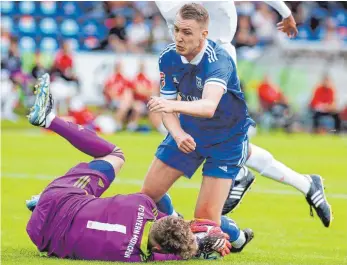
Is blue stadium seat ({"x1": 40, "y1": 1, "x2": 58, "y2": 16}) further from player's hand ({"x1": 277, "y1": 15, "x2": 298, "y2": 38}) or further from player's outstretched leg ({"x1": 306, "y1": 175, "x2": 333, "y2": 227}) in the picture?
player's outstretched leg ({"x1": 306, "y1": 175, "x2": 333, "y2": 227})

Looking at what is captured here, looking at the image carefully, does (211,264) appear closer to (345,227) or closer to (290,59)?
(345,227)

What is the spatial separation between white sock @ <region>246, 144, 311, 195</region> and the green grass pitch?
1.79ft

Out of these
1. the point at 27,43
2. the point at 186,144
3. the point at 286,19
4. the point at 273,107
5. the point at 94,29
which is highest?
the point at 286,19

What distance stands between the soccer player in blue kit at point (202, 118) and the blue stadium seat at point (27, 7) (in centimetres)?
1977

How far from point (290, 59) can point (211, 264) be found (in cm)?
2022

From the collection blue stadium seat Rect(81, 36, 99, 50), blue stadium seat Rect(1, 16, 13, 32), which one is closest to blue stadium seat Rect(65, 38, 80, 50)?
blue stadium seat Rect(81, 36, 99, 50)

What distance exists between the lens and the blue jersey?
7141 mm

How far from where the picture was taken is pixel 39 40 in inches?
1041

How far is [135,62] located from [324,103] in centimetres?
549

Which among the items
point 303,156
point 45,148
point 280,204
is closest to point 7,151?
point 45,148

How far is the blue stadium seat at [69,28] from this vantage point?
2641 cm

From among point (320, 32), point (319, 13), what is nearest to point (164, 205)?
point (320, 32)

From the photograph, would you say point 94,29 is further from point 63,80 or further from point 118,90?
point 63,80

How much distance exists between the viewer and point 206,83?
6992 millimetres
